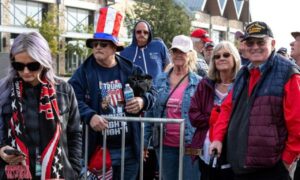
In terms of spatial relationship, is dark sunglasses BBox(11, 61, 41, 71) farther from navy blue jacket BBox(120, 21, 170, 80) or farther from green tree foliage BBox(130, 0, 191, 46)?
green tree foliage BBox(130, 0, 191, 46)

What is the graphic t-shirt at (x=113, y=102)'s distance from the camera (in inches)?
186

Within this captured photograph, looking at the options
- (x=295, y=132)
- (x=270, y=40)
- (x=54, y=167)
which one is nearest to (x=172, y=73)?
(x=270, y=40)

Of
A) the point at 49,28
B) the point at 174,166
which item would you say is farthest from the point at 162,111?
the point at 49,28

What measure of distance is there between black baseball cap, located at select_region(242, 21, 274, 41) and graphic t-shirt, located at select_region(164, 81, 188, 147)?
4.57 feet

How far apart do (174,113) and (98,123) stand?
99 centimetres

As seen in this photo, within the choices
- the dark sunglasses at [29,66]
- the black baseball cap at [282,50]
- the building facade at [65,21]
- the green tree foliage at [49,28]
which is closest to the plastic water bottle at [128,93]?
the dark sunglasses at [29,66]

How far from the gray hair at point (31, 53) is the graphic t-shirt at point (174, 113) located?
6.36 ft

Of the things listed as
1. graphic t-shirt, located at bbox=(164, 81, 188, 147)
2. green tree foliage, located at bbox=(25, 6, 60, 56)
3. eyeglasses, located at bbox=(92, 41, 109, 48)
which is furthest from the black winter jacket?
green tree foliage, located at bbox=(25, 6, 60, 56)

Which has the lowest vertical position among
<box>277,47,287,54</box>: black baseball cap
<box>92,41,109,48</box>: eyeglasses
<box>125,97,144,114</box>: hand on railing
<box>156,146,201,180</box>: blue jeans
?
<box>156,146,201,180</box>: blue jeans

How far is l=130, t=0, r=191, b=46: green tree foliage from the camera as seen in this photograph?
32.7 m

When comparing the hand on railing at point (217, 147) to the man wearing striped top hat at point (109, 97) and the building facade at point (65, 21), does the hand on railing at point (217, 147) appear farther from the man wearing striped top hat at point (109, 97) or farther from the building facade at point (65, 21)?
the building facade at point (65, 21)

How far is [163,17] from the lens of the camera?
108 ft

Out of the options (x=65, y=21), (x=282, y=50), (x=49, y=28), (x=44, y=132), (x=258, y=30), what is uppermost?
(x=65, y=21)

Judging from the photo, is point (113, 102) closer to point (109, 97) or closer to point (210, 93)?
point (109, 97)
